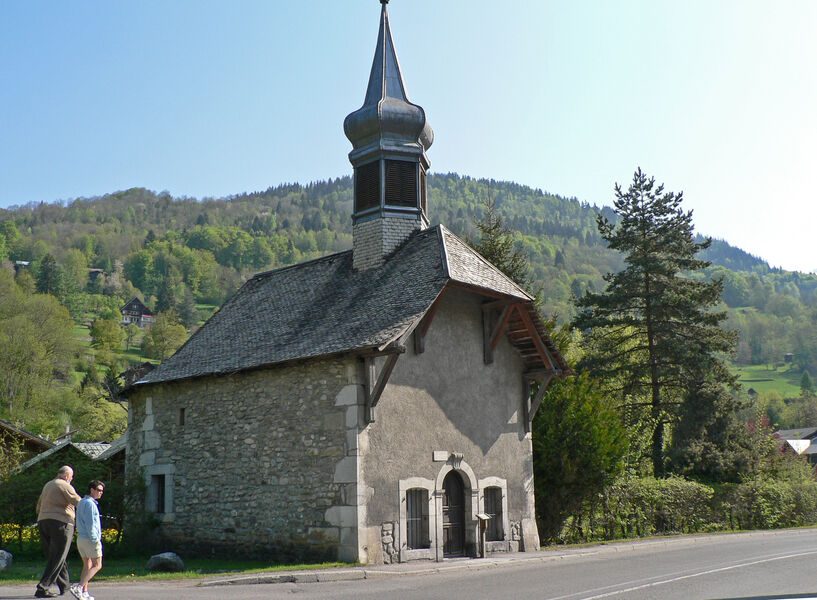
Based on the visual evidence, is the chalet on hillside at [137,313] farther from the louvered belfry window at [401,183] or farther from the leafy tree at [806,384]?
the louvered belfry window at [401,183]

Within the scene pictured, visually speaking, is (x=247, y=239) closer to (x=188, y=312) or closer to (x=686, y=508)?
(x=188, y=312)

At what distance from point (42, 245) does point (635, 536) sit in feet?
373

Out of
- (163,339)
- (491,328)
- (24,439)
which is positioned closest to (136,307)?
(163,339)

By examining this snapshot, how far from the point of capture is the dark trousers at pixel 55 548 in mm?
11492

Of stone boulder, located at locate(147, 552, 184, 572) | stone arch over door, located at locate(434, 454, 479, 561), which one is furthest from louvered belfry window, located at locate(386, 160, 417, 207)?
stone boulder, located at locate(147, 552, 184, 572)

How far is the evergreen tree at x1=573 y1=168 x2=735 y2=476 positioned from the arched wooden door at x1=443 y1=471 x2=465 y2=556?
49.7 ft

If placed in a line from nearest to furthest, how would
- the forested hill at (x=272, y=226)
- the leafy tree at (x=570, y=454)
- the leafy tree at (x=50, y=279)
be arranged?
the leafy tree at (x=570, y=454)
the leafy tree at (x=50, y=279)
the forested hill at (x=272, y=226)

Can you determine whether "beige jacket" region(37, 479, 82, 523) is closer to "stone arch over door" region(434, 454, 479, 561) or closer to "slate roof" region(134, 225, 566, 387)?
"slate roof" region(134, 225, 566, 387)

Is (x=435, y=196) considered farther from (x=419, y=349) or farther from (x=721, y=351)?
(x=419, y=349)

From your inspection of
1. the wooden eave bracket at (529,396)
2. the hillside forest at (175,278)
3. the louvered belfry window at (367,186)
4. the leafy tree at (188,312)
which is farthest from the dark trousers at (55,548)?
the leafy tree at (188,312)

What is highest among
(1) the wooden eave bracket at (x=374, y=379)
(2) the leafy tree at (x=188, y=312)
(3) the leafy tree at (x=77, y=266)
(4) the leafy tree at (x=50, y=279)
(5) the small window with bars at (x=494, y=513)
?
(3) the leafy tree at (x=77, y=266)

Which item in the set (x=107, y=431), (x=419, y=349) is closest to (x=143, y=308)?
(x=107, y=431)

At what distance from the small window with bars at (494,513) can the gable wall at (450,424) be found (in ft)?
1.01

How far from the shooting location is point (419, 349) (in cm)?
1900
